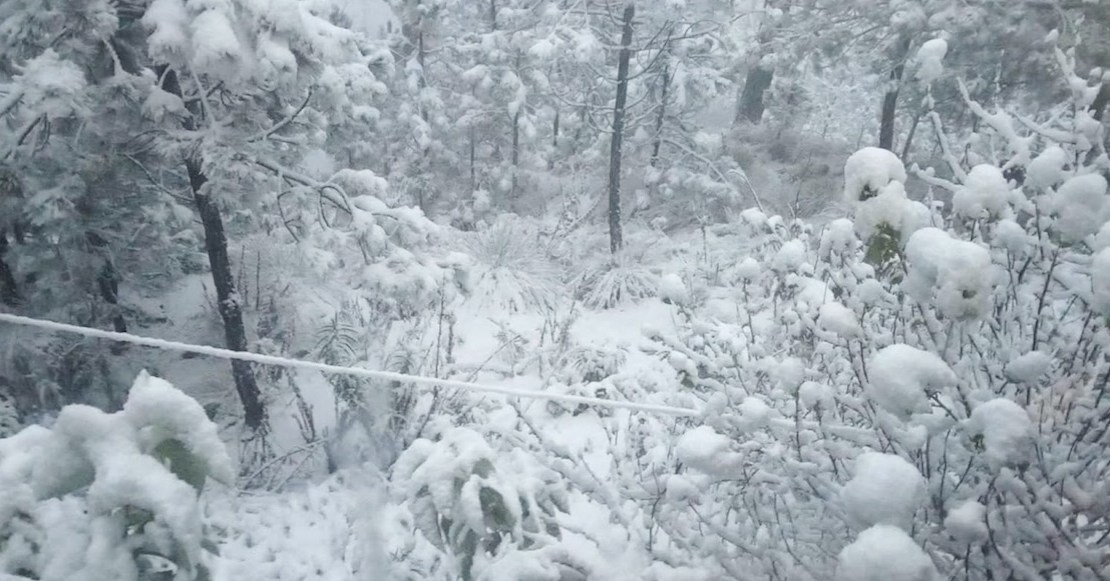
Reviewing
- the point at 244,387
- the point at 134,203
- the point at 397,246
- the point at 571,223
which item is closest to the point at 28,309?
the point at 134,203

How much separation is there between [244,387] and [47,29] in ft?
9.63

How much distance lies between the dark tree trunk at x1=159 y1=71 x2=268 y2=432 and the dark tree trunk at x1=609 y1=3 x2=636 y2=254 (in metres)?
6.14

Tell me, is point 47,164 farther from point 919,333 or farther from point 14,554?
point 919,333

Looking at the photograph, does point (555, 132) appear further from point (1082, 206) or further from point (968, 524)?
point (968, 524)

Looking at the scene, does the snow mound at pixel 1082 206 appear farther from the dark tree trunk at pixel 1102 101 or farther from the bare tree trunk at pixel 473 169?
the bare tree trunk at pixel 473 169

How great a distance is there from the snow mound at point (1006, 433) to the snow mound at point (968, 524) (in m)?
0.13

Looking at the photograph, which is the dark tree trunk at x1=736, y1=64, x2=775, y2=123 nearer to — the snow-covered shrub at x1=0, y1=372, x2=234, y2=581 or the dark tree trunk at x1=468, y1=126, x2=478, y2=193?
the dark tree trunk at x1=468, y1=126, x2=478, y2=193

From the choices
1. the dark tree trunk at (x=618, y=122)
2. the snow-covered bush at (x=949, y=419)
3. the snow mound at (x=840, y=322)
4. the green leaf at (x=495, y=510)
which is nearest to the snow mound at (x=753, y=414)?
the snow-covered bush at (x=949, y=419)

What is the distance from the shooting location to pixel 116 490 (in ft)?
2.95

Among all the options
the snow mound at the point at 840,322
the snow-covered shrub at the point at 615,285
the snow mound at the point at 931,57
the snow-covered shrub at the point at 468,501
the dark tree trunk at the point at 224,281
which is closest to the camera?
the snow-covered shrub at the point at 468,501

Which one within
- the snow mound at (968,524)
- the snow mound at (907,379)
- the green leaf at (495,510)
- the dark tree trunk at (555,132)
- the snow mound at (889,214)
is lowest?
the dark tree trunk at (555,132)

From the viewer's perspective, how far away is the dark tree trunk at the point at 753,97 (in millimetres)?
14109

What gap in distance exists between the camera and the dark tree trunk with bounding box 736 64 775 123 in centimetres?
1411

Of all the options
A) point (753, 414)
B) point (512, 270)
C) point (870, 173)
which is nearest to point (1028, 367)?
point (870, 173)
